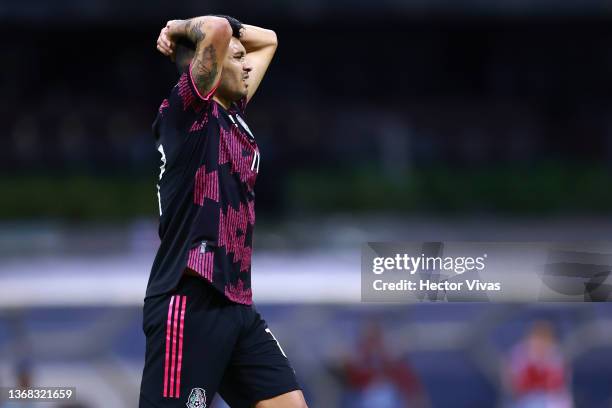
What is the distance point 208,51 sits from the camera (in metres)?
3.69

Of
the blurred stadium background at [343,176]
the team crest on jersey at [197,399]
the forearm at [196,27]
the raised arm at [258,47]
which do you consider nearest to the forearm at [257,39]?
the raised arm at [258,47]

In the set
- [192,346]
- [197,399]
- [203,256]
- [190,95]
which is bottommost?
[197,399]

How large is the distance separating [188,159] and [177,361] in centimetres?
68

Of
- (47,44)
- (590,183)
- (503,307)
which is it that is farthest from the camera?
(47,44)

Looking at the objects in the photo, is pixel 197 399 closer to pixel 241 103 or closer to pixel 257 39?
pixel 241 103

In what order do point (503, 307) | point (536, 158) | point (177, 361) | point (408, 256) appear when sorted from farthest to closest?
point (536, 158) → point (503, 307) → point (408, 256) → point (177, 361)

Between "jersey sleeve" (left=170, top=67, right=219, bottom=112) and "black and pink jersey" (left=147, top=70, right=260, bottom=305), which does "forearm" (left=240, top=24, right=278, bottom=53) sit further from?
"jersey sleeve" (left=170, top=67, right=219, bottom=112)

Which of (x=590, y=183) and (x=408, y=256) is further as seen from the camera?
(x=590, y=183)

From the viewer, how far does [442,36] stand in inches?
851

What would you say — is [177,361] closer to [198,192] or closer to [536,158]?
[198,192]

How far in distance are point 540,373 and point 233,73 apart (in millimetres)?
5039

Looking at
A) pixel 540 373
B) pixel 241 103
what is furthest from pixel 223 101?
pixel 540 373

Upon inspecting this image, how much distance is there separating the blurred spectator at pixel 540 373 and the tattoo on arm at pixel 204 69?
5127 millimetres

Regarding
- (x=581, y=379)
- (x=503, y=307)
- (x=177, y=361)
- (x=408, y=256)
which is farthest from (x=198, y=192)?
(x=581, y=379)
